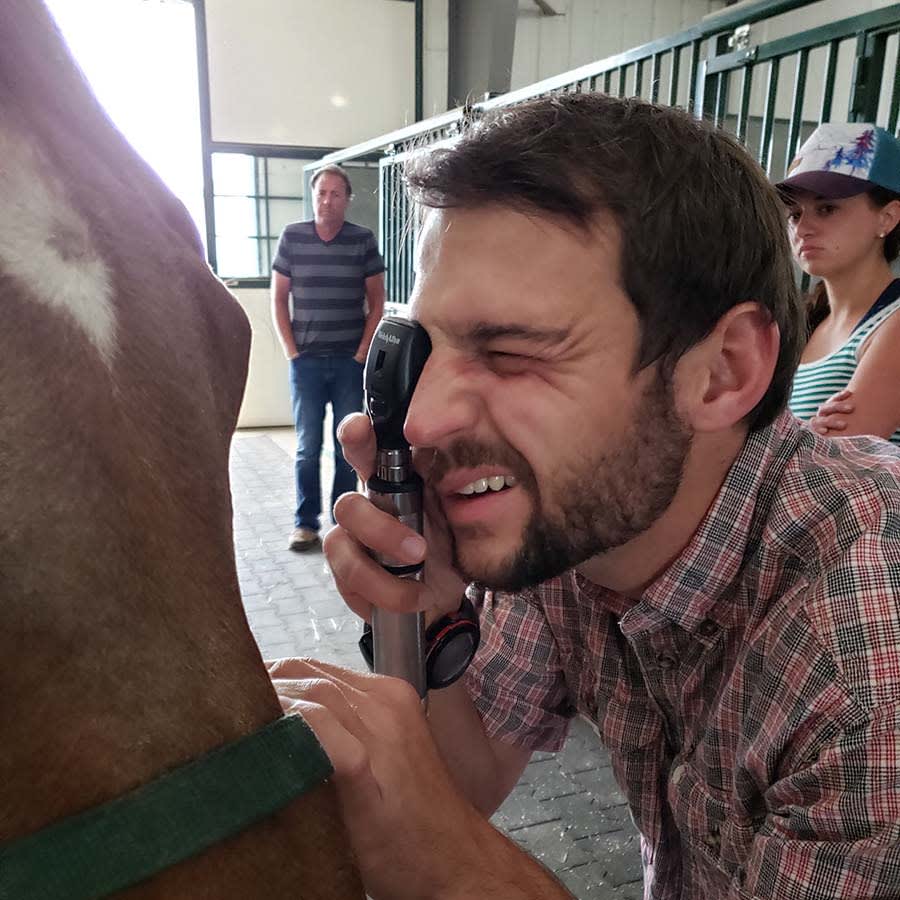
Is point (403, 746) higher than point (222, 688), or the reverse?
point (222, 688)

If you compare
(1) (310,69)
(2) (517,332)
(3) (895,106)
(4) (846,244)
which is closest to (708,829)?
(2) (517,332)

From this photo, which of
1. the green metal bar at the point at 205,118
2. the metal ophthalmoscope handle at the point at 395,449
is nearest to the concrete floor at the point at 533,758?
the metal ophthalmoscope handle at the point at 395,449

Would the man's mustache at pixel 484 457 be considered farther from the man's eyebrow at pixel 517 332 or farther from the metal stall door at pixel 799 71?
the metal stall door at pixel 799 71

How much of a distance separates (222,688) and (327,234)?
4.07m

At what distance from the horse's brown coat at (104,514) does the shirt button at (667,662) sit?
2.13ft

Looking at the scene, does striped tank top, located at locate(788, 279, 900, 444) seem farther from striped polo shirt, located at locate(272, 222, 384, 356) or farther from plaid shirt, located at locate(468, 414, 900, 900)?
striped polo shirt, located at locate(272, 222, 384, 356)

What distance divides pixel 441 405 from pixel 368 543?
0.18m

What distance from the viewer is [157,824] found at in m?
0.39

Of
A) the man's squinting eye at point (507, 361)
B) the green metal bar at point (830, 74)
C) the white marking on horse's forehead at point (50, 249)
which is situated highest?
the green metal bar at point (830, 74)

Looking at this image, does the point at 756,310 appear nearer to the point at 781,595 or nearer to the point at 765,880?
the point at 781,595

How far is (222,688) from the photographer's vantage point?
43cm

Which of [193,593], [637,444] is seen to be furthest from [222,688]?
Result: [637,444]

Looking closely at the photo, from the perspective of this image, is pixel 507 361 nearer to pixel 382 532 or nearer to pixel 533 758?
pixel 382 532

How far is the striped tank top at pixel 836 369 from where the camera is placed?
1.78 m
